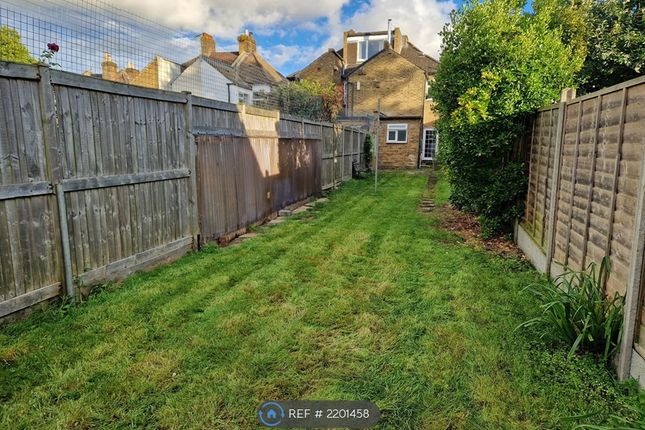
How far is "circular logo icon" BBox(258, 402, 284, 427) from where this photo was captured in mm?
2295

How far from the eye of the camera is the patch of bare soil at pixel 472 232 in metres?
5.83

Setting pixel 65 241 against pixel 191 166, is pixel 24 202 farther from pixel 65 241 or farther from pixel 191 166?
pixel 191 166

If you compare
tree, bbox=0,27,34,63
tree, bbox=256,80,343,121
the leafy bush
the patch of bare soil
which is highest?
tree, bbox=256,80,343,121

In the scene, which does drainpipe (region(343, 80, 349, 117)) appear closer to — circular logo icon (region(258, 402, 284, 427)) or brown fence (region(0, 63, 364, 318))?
brown fence (region(0, 63, 364, 318))

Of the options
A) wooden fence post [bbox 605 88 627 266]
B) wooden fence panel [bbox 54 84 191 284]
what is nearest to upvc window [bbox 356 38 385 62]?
wooden fence panel [bbox 54 84 191 284]

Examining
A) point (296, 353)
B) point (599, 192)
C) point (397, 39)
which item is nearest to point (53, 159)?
point (296, 353)

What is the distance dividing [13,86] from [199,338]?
2522 millimetres

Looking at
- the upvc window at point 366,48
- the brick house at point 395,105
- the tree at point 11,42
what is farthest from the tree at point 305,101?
the tree at point 11,42

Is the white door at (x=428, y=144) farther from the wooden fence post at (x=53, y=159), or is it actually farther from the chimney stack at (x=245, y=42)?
the wooden fence post at (x=53, y=159)

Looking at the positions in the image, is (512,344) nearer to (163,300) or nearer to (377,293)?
(377,293)

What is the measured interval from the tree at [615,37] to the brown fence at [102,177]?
10.4 meters

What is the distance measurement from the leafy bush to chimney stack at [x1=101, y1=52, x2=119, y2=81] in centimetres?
516

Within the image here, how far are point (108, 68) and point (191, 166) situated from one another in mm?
1624

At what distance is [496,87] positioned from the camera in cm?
582
